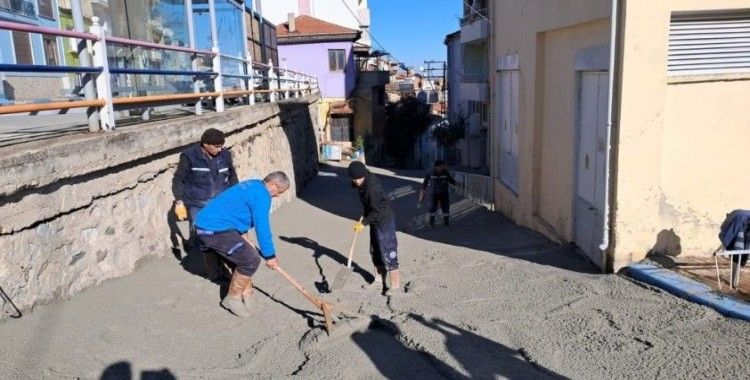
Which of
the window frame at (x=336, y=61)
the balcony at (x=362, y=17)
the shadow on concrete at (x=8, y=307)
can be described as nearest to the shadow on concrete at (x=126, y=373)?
the shadow on concrete at (x=8, y=307)

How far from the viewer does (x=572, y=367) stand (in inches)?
163

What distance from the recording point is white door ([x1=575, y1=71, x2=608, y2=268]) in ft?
20.2

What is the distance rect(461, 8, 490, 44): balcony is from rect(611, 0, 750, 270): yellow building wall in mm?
17665

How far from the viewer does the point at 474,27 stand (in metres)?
25.0

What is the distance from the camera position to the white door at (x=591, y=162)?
615 cm

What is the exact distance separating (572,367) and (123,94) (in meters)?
5.92

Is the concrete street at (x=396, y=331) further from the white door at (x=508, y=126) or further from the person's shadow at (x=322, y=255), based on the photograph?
the white door at (x=508, y=126)

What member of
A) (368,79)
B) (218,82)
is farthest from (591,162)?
(368,79)

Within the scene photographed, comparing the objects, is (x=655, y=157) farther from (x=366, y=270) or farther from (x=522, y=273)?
(x=366, y=270)

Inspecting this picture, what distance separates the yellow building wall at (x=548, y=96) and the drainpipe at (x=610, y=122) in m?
0.19

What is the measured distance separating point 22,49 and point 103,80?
2146 millimetres

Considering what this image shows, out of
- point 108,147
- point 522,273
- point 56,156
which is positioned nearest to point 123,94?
point 108,147

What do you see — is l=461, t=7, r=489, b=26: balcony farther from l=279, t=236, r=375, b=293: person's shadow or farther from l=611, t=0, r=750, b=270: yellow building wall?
l=611, t=0, r=750, b=270: yellow building wall

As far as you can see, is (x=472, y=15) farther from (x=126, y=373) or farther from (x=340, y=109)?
(x=126, y=373)
